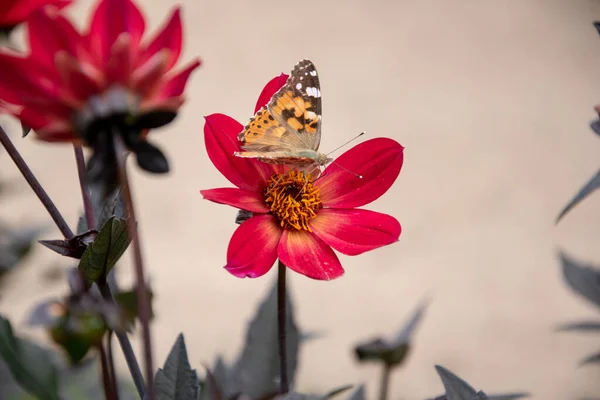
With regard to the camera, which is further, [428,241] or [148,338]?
[428,241]

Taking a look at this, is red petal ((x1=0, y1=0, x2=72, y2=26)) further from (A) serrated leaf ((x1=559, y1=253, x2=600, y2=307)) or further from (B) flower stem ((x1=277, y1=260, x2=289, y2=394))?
(A) serrated leaf ((x1=559, y1=253, x2=600, y2=307))

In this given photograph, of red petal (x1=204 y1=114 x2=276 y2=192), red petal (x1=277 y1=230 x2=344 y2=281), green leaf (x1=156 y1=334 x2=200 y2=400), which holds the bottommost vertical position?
green leaf (x1=156 y1=334 x2=200 y2=400)

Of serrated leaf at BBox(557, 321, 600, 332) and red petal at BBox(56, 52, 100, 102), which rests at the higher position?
red petal at BBox(56, 52, 100, 102)

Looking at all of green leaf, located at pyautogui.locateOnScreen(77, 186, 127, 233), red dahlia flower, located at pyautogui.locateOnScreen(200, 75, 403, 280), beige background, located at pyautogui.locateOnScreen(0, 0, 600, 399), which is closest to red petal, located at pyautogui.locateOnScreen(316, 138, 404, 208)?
red dahlia flower, located at pyautogui.locateOnScreen(200, 75, 403, 280)

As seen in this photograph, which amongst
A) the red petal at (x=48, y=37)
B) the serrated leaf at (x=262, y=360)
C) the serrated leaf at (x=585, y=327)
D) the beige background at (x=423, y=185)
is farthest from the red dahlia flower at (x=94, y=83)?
the beige background at (x=423, y=185)

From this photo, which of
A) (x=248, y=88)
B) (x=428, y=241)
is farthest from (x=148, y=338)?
(x=248, y=88)

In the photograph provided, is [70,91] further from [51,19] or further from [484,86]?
[484,86]
